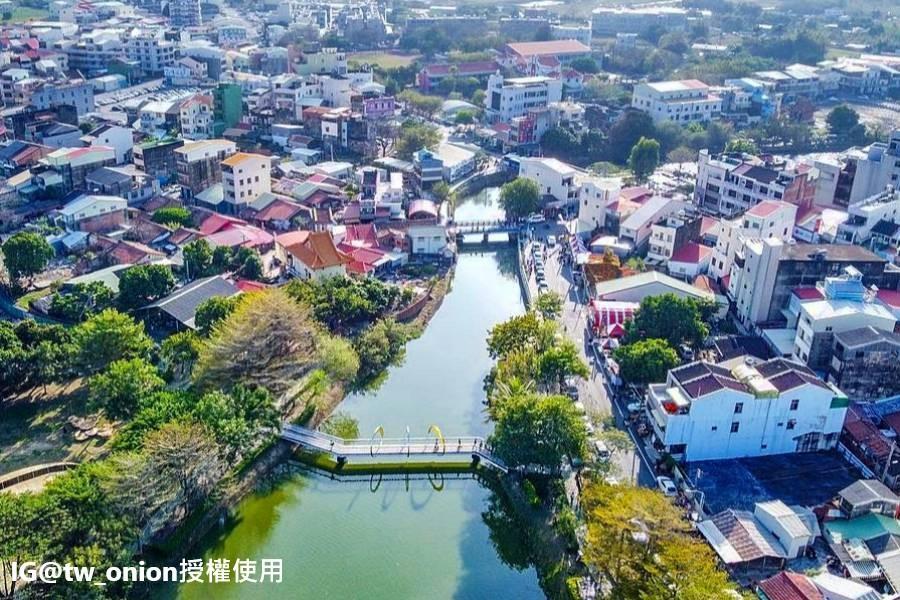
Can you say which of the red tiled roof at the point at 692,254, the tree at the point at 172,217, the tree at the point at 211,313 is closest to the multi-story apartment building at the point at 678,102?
the red tiled roof at the point at 692,254

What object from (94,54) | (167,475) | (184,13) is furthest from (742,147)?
(184,13)

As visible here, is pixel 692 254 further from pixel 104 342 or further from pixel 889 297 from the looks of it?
pixel 104 342

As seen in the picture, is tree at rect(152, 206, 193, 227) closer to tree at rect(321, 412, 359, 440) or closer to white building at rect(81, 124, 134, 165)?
white building at rect(81, 124, 134, 165)

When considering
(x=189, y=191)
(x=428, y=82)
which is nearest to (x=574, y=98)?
(x=428, y=82)

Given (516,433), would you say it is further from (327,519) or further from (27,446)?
(27,446)

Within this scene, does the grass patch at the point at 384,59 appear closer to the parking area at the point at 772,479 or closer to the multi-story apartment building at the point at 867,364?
the multi-story apartment building at the point at 867,364

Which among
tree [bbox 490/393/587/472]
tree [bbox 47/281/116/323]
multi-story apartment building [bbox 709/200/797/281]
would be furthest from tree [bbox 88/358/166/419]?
multi-story apartment building [bbox 709/200/797/281]
